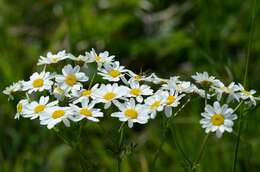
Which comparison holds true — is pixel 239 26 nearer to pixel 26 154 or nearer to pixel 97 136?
pixel 97 136

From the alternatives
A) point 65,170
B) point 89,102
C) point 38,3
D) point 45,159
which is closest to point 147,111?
point 89,102

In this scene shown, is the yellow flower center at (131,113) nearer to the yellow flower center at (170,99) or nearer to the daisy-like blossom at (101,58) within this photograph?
the yellow flower center at (170,99)

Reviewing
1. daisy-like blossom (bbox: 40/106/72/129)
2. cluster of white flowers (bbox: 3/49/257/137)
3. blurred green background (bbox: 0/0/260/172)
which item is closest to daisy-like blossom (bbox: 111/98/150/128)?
cluster of white flowers (bbox: 3/49/257/137)

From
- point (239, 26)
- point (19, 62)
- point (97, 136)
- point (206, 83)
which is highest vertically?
point (239, 26)

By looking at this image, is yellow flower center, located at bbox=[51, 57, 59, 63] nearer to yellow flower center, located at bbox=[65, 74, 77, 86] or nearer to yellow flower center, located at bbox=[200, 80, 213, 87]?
yellow flower center, located at bbox=[65, 74, 77, 86]

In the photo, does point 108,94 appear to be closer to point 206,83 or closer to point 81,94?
point 81,94
